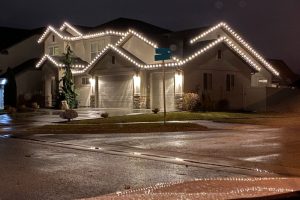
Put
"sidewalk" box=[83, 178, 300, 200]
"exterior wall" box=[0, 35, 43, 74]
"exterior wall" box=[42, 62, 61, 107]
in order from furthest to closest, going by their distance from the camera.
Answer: "exterior wall" box=[0, 35, 43, 74]
"exterior wall" box=[42, 62, 61, 107]
"sidewalk" box=[83, 178, 300, 200]

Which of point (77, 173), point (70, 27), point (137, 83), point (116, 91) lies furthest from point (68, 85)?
point (77, 173)

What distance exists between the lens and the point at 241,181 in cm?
684

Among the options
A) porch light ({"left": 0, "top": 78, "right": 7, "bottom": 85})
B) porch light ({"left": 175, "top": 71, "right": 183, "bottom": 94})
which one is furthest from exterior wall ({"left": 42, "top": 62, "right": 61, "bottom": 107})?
porch light ({"left": 175, "top": 71, "right": 183, "bottom": 94})

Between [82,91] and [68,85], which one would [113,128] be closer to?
[68,85]

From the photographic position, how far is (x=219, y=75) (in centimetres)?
3653

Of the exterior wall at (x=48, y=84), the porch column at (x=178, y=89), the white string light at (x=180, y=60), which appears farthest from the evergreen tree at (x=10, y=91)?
the porch column at (x=178, y=89)

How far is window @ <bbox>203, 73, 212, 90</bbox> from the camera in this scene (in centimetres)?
3551

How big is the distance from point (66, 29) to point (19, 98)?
24.1 feet

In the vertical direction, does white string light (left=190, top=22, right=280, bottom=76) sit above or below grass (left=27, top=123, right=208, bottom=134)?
above

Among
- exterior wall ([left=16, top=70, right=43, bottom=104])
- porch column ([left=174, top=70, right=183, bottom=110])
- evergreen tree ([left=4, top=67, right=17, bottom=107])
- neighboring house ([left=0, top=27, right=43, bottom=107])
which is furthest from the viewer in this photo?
neighboring house ([left=0, top=27, right=43, bottom=107])

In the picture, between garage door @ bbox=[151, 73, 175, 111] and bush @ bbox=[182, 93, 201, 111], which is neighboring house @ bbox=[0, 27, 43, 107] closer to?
garage door @ bbox=[151, 73, 175, 111]

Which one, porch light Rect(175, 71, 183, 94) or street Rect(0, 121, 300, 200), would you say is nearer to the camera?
street Rect(0, 121, 300, 200)

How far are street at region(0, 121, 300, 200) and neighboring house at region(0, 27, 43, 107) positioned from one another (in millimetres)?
29337

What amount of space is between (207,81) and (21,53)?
23727 millimetres
